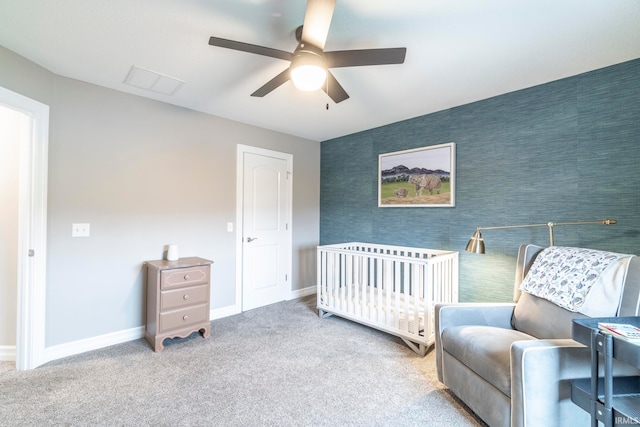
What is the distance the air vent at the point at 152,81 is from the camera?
2.31 m

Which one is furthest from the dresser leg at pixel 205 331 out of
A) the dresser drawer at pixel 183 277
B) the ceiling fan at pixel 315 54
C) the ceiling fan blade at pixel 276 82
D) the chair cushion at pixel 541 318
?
the chair cushion at pixel 541 318

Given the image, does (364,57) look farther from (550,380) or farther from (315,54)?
(550,380)

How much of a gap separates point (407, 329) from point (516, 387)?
1.24m

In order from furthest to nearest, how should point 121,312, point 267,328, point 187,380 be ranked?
point 267,328 → point 121,312 → point 187,380

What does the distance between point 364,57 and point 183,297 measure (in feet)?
8.17

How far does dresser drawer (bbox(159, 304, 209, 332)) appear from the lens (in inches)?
100.0

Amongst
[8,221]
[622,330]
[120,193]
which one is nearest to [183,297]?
[120,193]

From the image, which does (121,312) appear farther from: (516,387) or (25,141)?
(516,387)

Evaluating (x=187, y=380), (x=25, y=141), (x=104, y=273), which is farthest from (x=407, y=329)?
(x=25, y=141)

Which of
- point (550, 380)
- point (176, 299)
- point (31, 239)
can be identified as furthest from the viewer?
point (176, 299)

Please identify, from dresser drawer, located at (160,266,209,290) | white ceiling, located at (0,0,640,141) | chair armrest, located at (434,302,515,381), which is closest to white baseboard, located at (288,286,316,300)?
dresser drawer, located at (160,266,209,290)

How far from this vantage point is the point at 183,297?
2650 millimetres

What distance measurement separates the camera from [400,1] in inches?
59.5

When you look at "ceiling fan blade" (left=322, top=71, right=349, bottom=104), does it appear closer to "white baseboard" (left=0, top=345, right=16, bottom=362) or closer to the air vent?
the air vent
